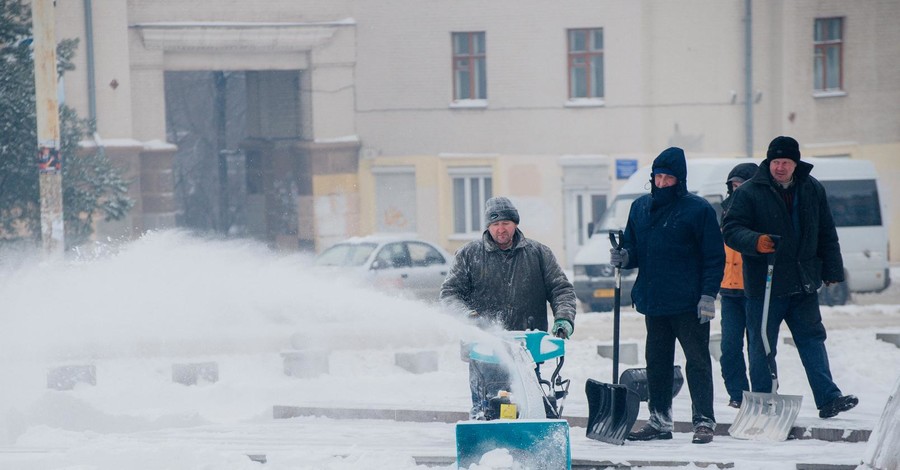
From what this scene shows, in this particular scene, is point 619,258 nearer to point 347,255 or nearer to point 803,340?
point 803,340

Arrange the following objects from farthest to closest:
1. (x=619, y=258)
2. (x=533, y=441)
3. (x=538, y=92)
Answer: (x=538, y=92) → (x=619, y=258) → (x=533, y=441)

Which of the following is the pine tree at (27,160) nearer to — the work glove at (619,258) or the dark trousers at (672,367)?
the work glove at (619,258)

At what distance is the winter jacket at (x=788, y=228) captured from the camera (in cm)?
834

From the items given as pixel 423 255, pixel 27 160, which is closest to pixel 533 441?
pixel 423 255

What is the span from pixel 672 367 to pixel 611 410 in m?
0.47

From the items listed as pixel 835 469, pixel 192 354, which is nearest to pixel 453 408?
pixel 835 469

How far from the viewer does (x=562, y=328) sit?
24.1 feet

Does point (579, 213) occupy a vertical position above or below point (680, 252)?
below

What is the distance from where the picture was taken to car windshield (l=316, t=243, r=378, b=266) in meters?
19.7

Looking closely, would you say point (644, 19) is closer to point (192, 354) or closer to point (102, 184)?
point (102, 184)

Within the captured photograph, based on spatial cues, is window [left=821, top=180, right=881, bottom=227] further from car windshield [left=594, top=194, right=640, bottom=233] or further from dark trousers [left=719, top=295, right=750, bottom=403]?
dark trousers [left=719, top=295, right=750, bottom=403]

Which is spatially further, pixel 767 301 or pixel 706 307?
pixel 767 301

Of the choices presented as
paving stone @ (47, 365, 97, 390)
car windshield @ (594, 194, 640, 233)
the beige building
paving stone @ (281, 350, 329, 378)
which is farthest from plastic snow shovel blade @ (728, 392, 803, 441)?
the beige building

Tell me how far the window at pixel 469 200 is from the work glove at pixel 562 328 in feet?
80.7
